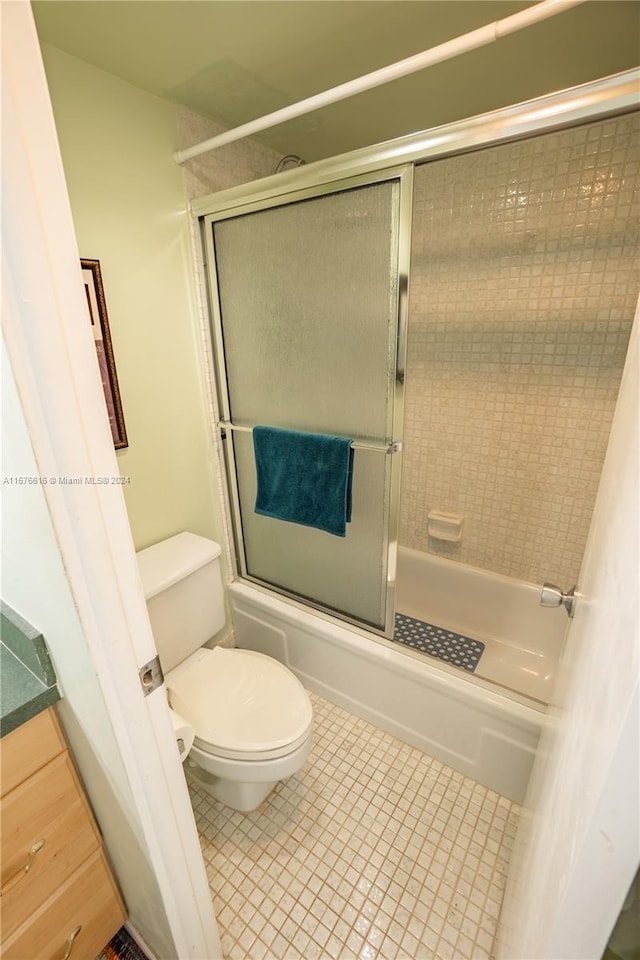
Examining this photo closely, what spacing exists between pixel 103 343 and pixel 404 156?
1041 mm

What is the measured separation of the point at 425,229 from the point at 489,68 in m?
0.65

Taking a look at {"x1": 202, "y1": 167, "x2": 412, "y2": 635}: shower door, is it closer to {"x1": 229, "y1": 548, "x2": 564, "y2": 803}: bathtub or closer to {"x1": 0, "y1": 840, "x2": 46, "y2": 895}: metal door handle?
{"x1": 229, "y1": 548, "x2": 564, "y2": 803}: bathtub

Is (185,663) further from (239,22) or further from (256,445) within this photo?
(239,22)

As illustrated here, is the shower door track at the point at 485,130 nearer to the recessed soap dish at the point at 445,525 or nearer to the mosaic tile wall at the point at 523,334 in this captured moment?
the mosaic tile wall at the point at 523,334

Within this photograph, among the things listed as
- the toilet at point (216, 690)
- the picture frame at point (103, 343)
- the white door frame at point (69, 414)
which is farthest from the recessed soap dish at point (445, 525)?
the white door frame at point (69, 414)

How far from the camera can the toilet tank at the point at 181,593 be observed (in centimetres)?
140

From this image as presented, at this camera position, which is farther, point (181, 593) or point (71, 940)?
point (181, 593)

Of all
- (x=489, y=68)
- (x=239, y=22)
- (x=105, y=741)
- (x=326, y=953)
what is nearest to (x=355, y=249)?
(x=239, y=22)

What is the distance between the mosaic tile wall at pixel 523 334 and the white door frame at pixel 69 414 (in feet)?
5.26

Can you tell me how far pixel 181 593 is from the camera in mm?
1479

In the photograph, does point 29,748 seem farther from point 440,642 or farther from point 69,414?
point 440,642

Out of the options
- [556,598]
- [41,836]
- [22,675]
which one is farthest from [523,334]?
[41,836]

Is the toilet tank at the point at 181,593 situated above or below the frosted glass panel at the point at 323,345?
below

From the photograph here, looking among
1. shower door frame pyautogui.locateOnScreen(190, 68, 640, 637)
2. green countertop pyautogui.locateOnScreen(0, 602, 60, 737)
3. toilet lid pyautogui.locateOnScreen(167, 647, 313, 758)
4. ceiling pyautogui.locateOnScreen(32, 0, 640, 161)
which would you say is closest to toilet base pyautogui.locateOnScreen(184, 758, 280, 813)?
toilet lid pyautogui.locateOnScreen(167, 647, 313, 758)
